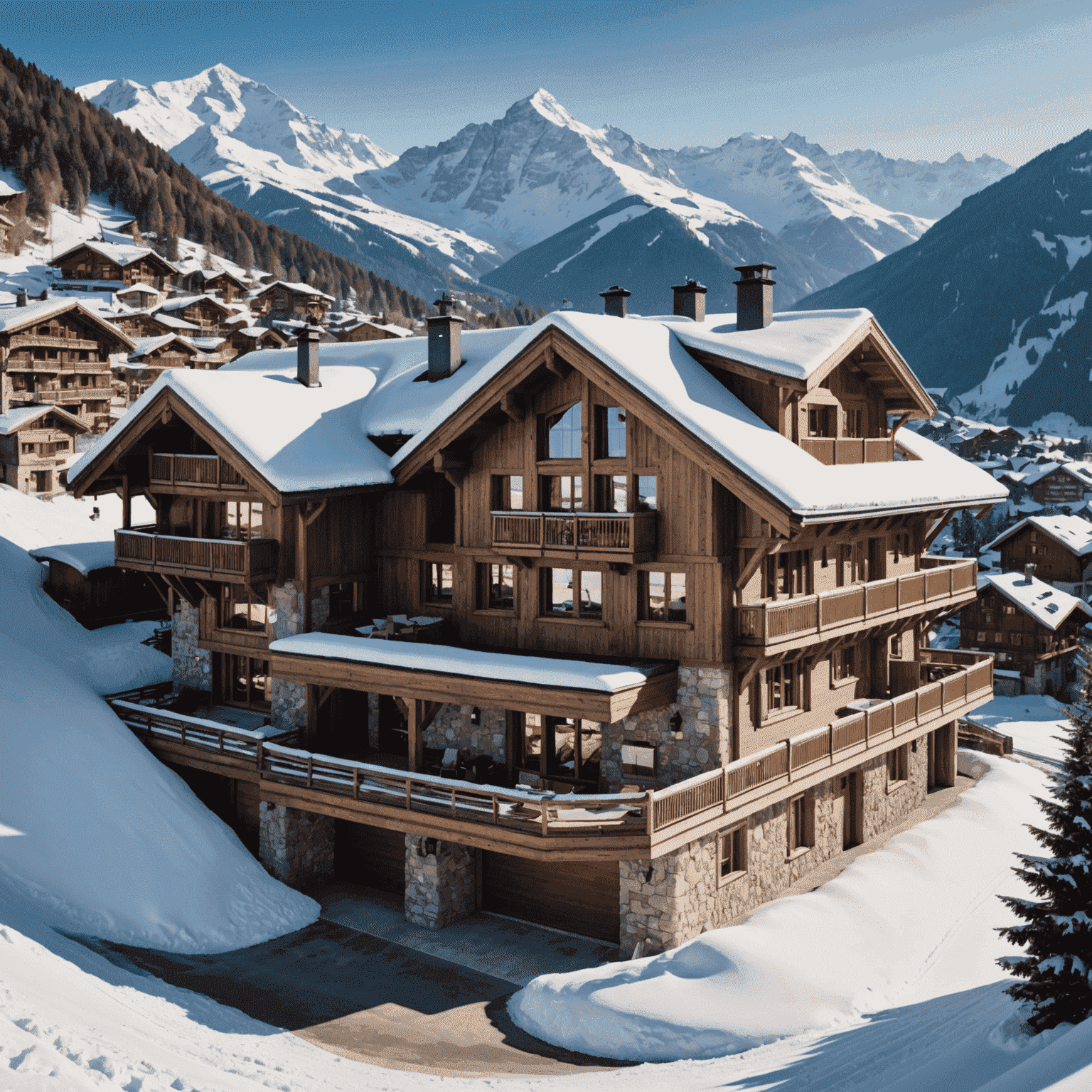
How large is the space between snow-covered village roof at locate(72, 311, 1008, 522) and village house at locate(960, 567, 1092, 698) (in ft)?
139

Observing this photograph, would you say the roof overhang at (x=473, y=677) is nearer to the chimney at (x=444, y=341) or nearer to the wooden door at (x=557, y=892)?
the wooden door at (x=557, y=892)

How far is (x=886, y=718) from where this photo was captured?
25.5m

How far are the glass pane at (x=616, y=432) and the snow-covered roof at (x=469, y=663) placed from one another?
4.51m

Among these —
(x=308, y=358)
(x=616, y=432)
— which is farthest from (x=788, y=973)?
(x=308, y=358)

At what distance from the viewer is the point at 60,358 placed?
183ft

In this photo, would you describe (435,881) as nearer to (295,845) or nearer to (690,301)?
(295,845)

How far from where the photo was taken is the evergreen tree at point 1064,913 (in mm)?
13266

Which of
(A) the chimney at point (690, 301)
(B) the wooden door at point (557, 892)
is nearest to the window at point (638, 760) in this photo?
(B) the wooden door at point (557, 892)

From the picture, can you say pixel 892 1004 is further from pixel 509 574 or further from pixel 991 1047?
pixel 509 574

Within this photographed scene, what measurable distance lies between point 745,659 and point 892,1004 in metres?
6.79

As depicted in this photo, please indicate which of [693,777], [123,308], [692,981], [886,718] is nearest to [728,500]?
[693,777]

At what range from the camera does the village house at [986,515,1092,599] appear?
80000 millimetres

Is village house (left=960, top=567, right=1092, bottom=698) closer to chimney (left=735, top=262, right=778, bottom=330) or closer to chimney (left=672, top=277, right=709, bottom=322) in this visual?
chimney (left=672, top=277, right=709, bottom=322)

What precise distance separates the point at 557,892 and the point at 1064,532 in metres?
70.7
